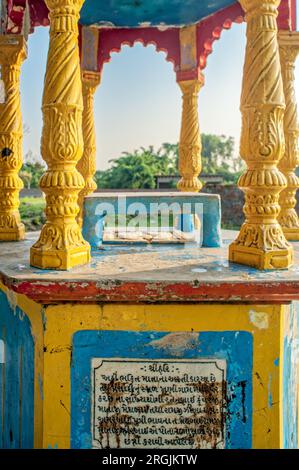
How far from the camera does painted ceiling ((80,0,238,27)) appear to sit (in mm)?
5727

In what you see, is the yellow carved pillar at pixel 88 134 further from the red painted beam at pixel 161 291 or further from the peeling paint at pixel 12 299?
the red painted beam at pixel 161 291

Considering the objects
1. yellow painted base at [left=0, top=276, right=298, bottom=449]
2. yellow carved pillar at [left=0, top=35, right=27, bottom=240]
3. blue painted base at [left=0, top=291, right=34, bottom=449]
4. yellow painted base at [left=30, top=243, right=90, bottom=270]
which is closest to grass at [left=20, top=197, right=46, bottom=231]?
yellow carved pillar at [left=0, top=35, right=27, bottom=240]

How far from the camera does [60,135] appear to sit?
3150 millimetres

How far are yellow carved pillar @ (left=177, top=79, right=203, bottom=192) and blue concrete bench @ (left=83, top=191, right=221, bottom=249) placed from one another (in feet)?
6.90

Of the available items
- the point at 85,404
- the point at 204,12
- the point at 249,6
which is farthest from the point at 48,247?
the point at 204,12

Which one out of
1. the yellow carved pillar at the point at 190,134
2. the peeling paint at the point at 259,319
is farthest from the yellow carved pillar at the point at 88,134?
the peeling paint at the point at 259,319

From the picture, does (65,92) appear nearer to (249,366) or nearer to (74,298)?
(74,298)

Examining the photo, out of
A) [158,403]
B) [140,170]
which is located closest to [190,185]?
[158,403]

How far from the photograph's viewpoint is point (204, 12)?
6117 millimetres

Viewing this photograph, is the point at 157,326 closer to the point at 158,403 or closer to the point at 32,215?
the point at 158,403

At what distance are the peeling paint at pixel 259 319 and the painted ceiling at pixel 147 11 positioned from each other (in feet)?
14.1

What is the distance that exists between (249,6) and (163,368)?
8.02ft

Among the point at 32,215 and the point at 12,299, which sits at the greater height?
the point at 12,299

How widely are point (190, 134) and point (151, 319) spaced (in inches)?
172
